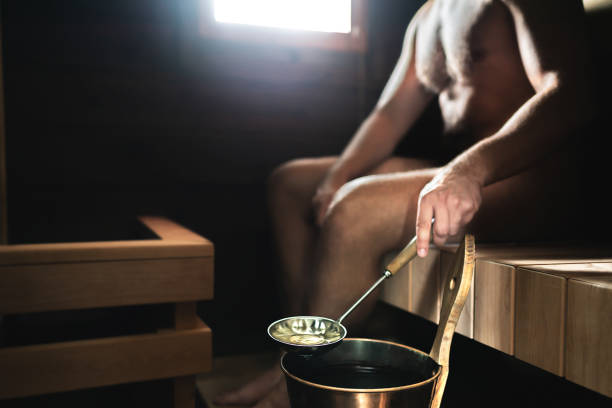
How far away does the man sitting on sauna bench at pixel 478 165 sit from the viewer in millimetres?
Answer: 992

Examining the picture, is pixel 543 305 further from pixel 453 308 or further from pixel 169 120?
pixel 169 120

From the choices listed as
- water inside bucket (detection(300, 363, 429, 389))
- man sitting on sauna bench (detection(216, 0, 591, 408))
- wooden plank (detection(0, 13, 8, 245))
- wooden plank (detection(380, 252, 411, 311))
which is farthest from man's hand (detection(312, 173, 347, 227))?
wooden plank (detection(0, 13, 8, 245))

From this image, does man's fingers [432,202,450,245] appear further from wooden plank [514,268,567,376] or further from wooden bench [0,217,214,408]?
wooden bench [0,217,214,408]

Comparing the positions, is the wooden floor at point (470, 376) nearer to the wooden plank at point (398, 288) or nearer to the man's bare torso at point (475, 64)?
the wooden plank at point (398, 288)

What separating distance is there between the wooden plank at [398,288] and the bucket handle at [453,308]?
382 mm

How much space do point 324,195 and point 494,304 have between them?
0.70 metres

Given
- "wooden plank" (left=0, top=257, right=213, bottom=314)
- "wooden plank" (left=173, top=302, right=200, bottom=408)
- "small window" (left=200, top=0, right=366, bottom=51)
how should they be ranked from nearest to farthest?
"wooden plank" (left=0, top=257, right=213, bottom=314) → "wooden plank" (left=173, top=302, right=200, bottom=408) → "small window" (left=200, top=0, right=366, bottom=51)

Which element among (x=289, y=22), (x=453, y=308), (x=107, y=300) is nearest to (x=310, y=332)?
(x=453, y=308)

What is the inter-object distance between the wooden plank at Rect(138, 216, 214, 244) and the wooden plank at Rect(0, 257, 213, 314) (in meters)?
0.10

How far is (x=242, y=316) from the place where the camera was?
2.07 meters

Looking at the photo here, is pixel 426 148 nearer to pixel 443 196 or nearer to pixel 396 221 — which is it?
pixel 396 221

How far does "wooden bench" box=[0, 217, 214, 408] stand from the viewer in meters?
1.07

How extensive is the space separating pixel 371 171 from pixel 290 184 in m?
0.27

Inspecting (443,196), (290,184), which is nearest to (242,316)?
(290,184)
